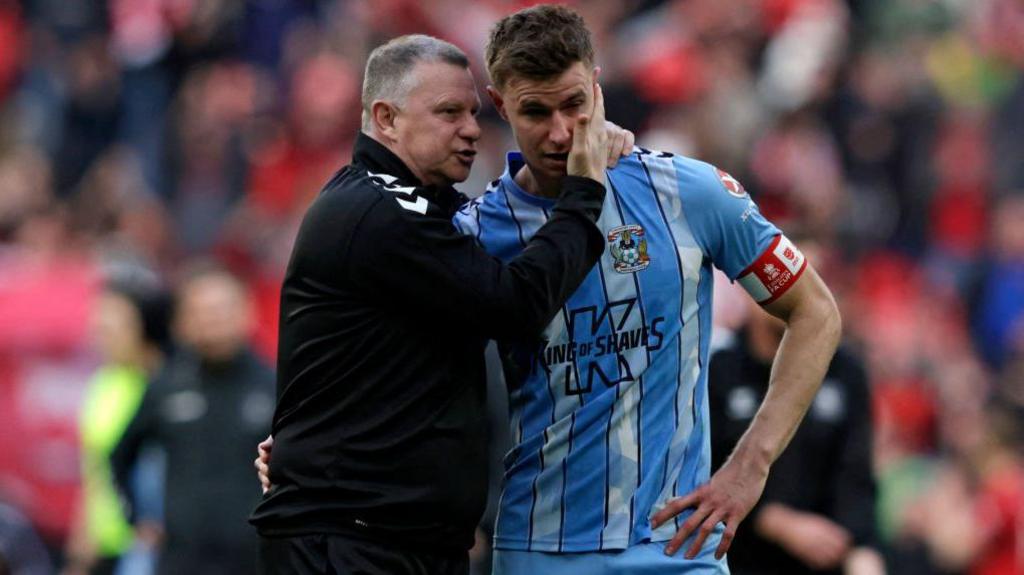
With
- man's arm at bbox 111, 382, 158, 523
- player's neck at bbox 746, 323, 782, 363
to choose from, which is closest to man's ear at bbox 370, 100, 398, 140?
player's neck at bbox 746, 323, 782, 363

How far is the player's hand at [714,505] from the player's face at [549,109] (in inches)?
35.6

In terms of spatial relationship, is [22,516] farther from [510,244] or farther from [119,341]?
[510,244]

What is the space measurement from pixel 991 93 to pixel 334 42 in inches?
188

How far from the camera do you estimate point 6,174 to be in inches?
564

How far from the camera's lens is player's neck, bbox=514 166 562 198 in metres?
5.13

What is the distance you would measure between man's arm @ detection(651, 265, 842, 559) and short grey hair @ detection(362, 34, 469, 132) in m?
1.11

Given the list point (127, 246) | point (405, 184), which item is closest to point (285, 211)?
point (127, 246)

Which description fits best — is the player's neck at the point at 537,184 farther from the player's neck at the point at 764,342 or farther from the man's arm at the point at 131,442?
the man's arm at the point at 131,442

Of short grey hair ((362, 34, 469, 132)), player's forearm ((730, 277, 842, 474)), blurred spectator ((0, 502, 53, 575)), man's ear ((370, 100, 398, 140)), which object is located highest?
short grey hair ((362, 34, 469, 132))

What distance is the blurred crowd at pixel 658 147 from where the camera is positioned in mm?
11164

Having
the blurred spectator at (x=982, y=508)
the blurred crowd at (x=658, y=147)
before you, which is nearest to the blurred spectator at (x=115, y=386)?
the blurred crowd at (x=658, y=147)

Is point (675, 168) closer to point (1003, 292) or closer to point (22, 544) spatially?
point (22, 544)

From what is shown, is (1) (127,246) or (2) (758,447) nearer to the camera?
(2) (758,447)

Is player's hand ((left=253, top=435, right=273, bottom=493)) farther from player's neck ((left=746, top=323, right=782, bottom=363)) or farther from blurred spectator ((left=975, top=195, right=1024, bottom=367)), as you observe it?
blurred spectator ((left=975, top=195, right=1024, bottom=367))
